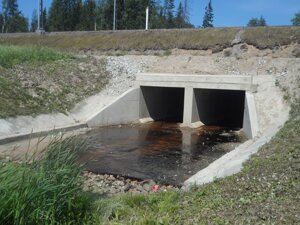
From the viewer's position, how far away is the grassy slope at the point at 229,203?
16.7 feet

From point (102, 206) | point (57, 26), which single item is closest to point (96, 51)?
point (102, 206)

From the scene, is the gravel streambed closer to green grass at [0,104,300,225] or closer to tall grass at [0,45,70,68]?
green grass at [0,104,300,225]

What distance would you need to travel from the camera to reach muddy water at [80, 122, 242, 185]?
10727 mm

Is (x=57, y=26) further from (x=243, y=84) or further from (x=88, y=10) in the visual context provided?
(x=243, y=84)

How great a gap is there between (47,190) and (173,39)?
20.4m

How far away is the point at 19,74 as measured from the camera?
17547 millimetres

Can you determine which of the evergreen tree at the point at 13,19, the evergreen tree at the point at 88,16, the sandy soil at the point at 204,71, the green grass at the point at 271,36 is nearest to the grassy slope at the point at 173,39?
the green grass at the point at 271,36

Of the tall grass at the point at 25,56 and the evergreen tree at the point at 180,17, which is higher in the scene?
the evergreen tree at the point at 180,17

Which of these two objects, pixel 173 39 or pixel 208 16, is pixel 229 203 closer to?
pixel 173 39

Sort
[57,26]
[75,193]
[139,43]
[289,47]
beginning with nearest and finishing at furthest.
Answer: [75,193] < [289,47] < [139,43] < [57,26]

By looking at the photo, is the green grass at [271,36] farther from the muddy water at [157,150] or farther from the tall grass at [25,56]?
the tall grass at [25,56]

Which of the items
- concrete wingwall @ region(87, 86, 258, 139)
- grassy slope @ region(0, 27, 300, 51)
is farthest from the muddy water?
grassy slope @ region(0, 27, 300, 51)

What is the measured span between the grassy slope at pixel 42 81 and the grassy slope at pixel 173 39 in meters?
4.30

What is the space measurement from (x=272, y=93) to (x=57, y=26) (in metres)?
58.5
